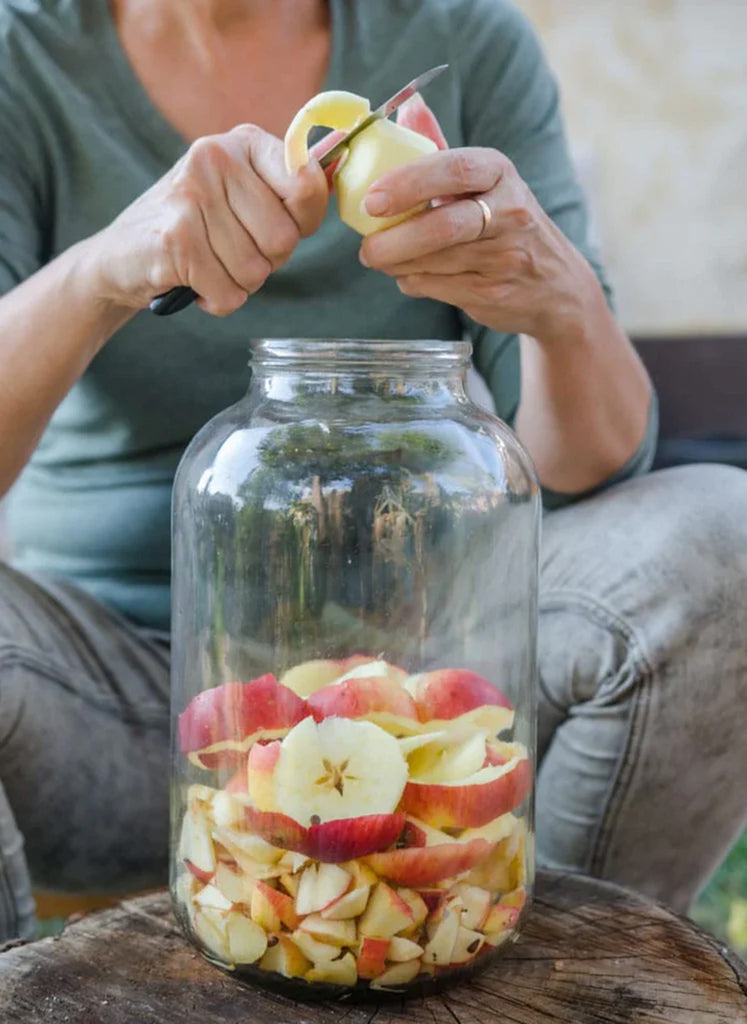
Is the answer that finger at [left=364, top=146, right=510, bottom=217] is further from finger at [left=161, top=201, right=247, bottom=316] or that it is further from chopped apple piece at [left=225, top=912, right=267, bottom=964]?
chopped apple piece at [left=225, top=912, right=267, bottom=964]

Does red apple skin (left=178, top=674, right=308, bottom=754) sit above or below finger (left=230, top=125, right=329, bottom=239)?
below

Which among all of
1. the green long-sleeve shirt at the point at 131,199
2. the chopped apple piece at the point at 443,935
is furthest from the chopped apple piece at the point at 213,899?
the green long-sleeve shirt at the point at 131,199

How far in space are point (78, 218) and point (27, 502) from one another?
29 centimetres

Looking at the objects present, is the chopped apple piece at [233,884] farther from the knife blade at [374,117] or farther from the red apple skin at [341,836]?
the knife blade at [374,117]

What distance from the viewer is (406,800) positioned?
26.8 inches

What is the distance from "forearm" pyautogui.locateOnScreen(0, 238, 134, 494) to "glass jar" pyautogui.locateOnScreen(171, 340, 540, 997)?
15 cm

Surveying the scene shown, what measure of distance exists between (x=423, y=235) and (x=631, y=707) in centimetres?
41

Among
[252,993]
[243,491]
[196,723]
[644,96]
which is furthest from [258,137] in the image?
[644,96]

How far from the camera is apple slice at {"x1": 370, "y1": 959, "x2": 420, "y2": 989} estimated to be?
0.69 metres

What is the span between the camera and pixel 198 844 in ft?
2.42

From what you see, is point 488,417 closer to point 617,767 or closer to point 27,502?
point 617,767

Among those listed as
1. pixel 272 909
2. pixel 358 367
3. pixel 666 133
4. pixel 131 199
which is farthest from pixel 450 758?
pixel 666 133

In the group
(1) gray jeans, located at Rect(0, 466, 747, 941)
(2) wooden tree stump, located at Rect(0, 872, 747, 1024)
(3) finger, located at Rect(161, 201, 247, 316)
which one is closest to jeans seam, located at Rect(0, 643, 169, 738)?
(1) gray jeans, located at Rect(0, 466, 747, 941)

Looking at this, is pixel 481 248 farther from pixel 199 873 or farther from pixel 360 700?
pixel 199 873
